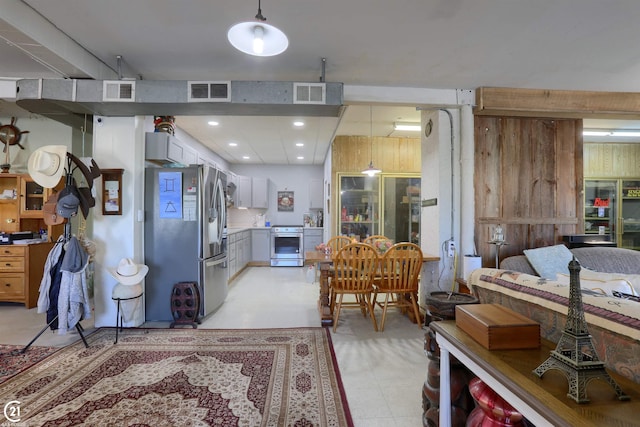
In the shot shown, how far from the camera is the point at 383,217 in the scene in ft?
18.1

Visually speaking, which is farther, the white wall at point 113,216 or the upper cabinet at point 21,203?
the upper cabinet at point 21,203

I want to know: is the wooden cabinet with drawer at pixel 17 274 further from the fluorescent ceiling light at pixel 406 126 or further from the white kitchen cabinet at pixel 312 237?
the fluorescent ceiling light at pixel 406 126

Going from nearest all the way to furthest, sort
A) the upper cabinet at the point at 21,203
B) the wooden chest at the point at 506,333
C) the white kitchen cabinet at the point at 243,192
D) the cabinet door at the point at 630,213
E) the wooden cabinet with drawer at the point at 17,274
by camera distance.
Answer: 1. the wooden chest at the point at 506,333
2. the wooden cabinet with drawer at the point at 17,274
3. the upper cabinet at the point at 21,203
4. the cabinet door at the point at 630,213
5. the white kitchen cabinet at the point at 243,192

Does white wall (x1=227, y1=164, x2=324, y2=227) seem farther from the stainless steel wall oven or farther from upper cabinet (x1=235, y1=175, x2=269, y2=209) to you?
the stainless steel wall oven

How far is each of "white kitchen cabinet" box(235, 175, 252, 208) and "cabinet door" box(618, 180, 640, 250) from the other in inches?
288

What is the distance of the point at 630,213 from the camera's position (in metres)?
5.37

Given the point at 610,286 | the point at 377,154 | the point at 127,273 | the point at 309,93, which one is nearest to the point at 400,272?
the point at 610,286

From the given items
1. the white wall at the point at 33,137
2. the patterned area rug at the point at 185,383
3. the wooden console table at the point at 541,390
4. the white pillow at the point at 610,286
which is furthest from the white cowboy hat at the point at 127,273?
the white pillow at the point at 610,286

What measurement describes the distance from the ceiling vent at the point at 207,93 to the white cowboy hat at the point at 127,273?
1696 mm

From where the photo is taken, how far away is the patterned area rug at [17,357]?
2.29 metres

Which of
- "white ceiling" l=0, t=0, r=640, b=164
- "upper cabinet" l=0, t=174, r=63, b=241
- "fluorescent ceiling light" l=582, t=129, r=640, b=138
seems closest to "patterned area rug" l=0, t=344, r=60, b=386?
"upper cabinet" l=0, t=174, r=63, b=241

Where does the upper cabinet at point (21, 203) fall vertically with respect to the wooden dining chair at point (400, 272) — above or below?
above

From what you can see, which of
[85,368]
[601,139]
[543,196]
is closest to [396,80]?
[543,196]

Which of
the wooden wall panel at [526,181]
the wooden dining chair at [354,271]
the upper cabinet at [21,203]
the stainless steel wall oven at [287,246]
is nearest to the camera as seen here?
the wooden dining chair at [354,271]
